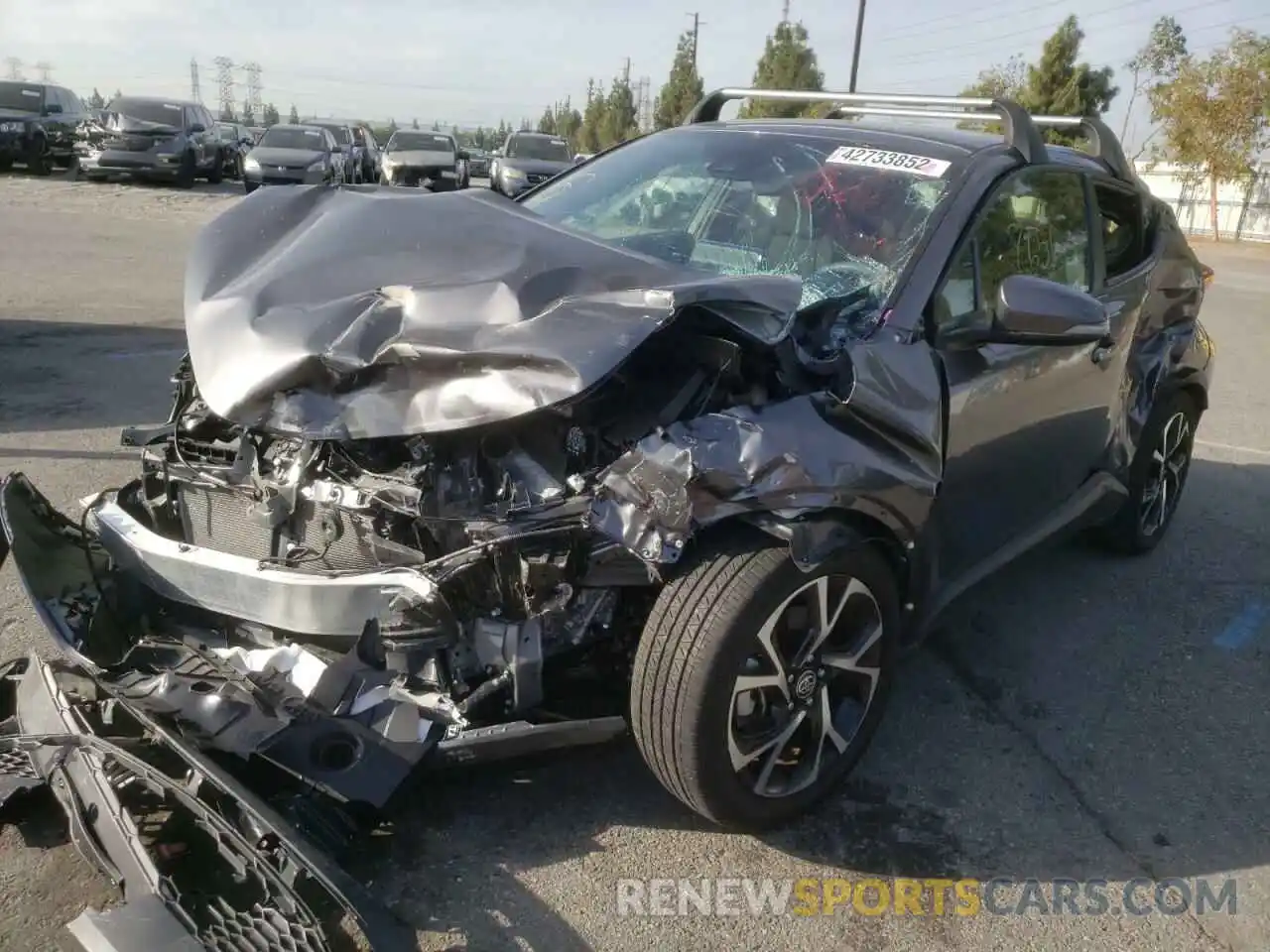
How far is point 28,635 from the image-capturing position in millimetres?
3402

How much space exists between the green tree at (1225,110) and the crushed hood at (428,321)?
38.3 meters

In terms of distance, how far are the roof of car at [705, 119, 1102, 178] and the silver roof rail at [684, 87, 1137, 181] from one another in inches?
2.4

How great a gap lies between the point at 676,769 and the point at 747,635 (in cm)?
38

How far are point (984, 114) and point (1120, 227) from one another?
88 centimetres

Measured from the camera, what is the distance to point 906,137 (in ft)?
11.8

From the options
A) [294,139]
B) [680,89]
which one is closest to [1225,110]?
[680,89]

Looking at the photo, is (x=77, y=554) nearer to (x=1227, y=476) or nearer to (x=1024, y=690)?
(x=1024, y=690)

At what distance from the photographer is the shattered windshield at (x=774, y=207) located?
10.5 feet

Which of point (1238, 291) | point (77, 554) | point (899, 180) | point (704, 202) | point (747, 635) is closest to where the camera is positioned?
point (747, 635)

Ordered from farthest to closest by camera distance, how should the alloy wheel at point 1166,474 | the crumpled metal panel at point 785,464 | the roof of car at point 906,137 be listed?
the alloy wheel at point 1166,474 < the roof of car at point 906,137 < the crumpled metal panel at point 785,464

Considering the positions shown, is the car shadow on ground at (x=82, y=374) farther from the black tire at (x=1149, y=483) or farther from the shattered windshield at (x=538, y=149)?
the shattered windshield at (x=538, y=149)

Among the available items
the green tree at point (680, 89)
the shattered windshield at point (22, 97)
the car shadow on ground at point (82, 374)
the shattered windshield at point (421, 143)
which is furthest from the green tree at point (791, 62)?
the car shadow on ground at point (82, 374)

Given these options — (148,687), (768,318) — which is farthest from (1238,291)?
(148,687)

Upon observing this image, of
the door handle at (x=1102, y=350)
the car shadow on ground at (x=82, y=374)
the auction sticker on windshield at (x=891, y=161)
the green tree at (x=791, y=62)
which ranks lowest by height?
the car shadow on ground at (x=82, y=374)
